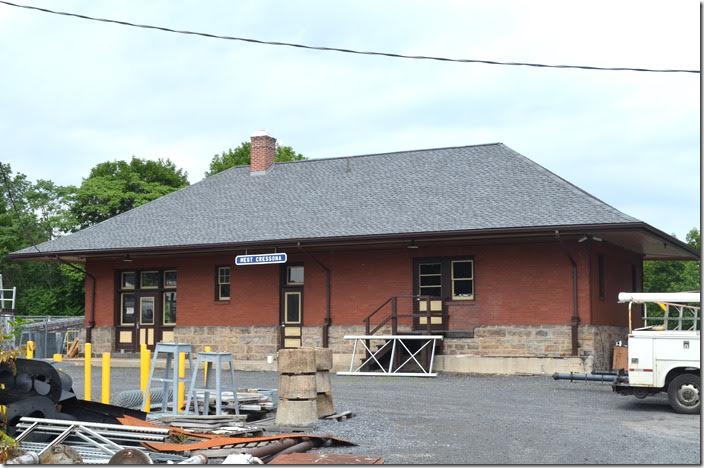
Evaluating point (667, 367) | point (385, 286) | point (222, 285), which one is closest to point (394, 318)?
point (385, 286)

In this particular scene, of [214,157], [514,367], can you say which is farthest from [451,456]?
[214,157]

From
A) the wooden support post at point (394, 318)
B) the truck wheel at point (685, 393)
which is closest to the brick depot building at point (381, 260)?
the wooden support post at point (394, 318)

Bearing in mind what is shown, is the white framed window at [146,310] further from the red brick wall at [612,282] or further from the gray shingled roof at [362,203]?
the red brick wall at [612,282]

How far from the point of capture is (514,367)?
2439cm

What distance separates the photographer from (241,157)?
6231 cm

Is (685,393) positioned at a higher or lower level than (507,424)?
higher

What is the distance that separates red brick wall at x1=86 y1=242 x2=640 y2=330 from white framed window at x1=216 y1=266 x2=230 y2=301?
215 mm

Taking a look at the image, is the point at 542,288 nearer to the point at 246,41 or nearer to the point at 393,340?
the point at 393,340

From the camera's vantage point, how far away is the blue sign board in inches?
1052

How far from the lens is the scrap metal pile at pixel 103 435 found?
1045cm

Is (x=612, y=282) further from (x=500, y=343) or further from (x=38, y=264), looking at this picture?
(x=38, y=264)

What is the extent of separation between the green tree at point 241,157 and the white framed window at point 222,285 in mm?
29557

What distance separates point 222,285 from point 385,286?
574cm

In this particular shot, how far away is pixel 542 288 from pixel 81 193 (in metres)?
43.0
